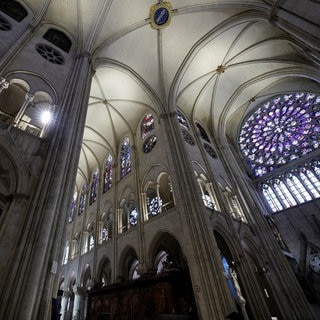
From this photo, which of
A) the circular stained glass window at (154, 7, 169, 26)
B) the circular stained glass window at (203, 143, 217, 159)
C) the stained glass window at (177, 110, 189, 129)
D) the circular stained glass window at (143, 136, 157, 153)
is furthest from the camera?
the circular stained glass window at (203, 143, 217, 159)

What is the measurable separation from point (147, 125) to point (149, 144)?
1.97 meters

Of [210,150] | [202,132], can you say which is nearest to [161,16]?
[202,132]

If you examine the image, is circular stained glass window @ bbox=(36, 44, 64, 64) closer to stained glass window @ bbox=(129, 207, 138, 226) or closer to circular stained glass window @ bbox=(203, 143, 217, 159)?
stained glass window @ bbox=(129, 207, 138, 226)

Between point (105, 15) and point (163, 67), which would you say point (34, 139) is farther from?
point (163, 67)

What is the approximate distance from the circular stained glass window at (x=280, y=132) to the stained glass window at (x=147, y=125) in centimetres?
883

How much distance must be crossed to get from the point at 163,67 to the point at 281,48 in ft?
26.1

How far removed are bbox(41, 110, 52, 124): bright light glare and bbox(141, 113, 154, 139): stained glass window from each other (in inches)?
327

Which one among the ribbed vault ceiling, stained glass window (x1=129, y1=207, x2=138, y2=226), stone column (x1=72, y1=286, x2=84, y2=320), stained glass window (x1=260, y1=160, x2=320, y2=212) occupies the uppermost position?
the ribbed vault ceiling

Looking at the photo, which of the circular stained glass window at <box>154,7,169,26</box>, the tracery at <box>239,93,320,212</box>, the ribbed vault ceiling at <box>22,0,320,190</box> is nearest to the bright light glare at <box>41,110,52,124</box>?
the ribbed vault ceiling at <box>22,0,320,190</box>

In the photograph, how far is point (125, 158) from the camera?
1628cm

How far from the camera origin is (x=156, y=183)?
1248 cm

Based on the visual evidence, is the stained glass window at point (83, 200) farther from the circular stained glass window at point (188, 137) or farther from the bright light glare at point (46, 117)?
the bright light glare at point (46, 117)

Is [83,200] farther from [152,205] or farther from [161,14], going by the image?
[161,14]

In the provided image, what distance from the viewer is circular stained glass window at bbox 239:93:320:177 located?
1563 cm
